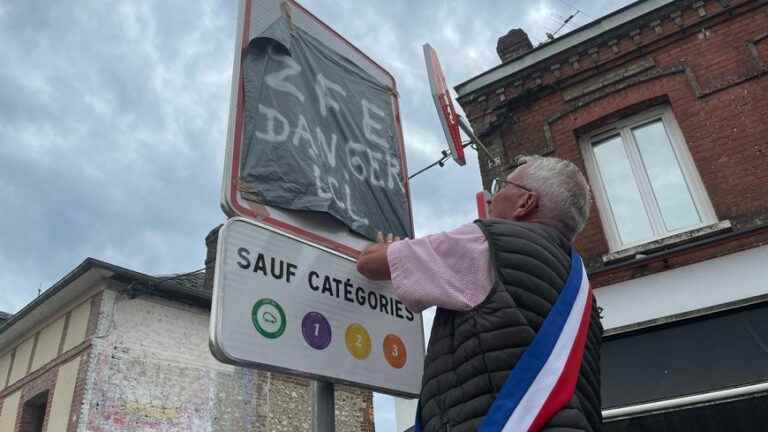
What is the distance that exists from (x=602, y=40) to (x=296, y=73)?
21.6ft

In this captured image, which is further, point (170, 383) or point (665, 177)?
point (170, 383)

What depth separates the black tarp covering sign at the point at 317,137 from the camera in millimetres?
2184

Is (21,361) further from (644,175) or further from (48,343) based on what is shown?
(644,175)

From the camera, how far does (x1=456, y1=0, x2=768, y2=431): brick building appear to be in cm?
495

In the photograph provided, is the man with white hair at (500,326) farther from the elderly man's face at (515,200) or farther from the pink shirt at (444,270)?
the elderly man's face at (515,200)

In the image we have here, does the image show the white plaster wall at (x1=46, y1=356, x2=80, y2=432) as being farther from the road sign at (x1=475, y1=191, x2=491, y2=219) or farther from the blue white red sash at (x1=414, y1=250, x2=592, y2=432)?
the blue white red sash at (x1=414, y1=250, x2=592, y2=432)

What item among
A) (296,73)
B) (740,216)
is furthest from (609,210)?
(296,73)

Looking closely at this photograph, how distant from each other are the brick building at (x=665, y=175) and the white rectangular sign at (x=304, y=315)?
3.43 meters

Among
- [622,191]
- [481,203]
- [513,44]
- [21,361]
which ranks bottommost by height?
[481,203]

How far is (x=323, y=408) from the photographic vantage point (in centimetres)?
192

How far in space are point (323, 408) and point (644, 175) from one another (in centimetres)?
641

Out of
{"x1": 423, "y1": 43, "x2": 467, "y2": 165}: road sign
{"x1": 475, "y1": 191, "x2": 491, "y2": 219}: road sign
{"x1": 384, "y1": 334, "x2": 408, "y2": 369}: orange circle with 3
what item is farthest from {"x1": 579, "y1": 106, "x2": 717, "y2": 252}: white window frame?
{"x1": 384, "y1": 334, "x2": 408, "y2": 369}: orange circle with 3

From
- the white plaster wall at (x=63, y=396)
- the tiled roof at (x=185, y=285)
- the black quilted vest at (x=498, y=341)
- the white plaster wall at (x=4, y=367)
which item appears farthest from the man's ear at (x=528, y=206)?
the white plaster wall at (x=4, y=367)

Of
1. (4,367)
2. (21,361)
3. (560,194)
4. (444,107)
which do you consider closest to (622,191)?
(444,107)
